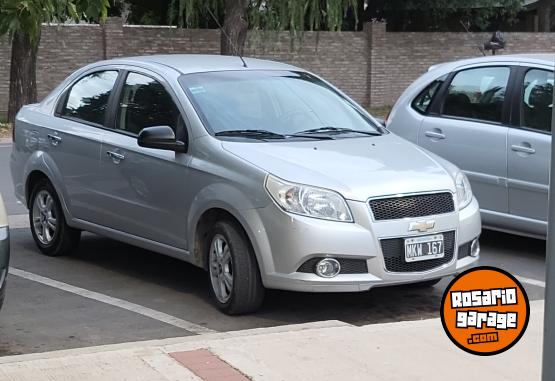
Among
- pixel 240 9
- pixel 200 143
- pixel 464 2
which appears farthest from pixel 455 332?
pixel 464 2

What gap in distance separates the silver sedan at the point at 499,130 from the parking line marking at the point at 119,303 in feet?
11.1

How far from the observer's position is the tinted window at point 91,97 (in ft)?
27.8

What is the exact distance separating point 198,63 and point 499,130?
273 cm

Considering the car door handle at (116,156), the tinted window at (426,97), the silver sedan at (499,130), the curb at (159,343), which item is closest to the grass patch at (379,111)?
the tinted window at (426,97)

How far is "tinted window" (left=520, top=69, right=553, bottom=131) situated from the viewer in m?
8.71

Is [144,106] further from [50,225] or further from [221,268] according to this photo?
[221,268]

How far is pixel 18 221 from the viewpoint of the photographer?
410 inches

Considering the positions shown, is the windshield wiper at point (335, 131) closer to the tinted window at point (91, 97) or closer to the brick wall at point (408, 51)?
the tinted window at point (91, 97)

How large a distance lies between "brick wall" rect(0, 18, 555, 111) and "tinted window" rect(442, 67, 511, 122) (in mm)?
17136

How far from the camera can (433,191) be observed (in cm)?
694

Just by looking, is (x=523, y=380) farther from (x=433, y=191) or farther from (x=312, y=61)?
(x=312, y=61)

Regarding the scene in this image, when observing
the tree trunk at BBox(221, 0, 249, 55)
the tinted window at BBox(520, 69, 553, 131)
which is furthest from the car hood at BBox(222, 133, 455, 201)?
the tree trunk at BBox(221, 0, 249, 55)

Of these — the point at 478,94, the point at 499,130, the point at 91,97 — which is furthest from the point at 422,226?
the point at 91,97

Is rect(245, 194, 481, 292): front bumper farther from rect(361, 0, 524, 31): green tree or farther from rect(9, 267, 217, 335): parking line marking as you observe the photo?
rect(361, 0, 524, 31): green tree
